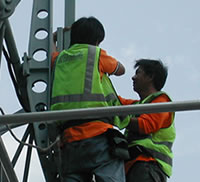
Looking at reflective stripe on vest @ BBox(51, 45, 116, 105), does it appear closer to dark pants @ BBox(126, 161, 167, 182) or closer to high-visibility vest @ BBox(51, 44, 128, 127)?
high-visibility vest @ BBox(51, 44, 128, 127)

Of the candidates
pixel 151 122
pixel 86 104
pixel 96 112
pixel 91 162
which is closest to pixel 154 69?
pixel 151 122

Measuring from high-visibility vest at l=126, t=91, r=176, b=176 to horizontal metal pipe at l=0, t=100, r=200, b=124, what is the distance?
1.17m

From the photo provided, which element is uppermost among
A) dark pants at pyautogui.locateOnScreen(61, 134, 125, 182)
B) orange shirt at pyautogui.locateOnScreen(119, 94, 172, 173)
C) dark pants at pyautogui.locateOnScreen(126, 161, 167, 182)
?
orange shirt at pyautogui.locateOnScreen(119, 94, 172, 173)

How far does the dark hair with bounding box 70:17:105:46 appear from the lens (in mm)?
6598

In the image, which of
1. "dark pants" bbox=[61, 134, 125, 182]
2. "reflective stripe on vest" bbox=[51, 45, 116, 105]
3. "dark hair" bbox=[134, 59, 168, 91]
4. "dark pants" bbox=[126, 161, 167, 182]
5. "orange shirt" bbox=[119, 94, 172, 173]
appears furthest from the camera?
"dark hair" bbox=[134, 59, 168, 91]

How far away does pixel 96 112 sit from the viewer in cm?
524

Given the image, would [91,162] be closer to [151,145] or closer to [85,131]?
[85,131]

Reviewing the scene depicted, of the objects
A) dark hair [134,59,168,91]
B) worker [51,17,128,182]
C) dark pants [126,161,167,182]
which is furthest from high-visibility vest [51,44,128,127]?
dark hair [134,59,168,91]

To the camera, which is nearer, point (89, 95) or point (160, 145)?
point (89, 95)

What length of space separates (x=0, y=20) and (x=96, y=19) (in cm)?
98

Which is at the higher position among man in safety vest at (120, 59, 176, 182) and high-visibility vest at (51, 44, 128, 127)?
high-visibility vest at (51, 44, 128, 127)

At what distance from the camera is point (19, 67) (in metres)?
6.76

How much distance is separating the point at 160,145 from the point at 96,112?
1.36 metres

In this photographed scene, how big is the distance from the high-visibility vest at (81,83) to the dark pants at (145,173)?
418 mm
